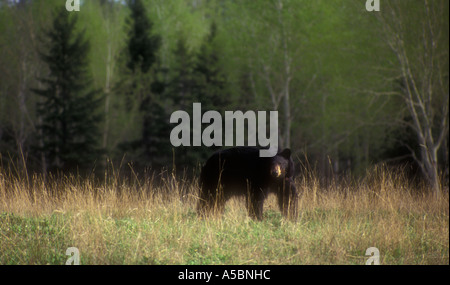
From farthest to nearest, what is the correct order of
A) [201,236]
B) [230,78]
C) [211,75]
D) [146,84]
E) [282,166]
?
[230,78] < [146,84] < [211,75] < [282,166] < [201,236]

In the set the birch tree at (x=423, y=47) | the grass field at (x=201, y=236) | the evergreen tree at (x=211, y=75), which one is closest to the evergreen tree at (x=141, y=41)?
the evergreen tree at (x=211, y=75)

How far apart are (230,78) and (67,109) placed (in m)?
7.73

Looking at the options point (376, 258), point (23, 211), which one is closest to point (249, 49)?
point (23, 211)

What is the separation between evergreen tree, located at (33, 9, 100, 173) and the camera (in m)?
16.7

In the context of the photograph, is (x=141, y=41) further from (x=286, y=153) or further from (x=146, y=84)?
(x=286, y=153)

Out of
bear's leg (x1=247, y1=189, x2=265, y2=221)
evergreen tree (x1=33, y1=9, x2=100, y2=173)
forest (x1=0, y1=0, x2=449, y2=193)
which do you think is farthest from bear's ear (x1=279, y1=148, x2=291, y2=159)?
evergreen tree (x1=33, y1=9, x2=100, y2=173)

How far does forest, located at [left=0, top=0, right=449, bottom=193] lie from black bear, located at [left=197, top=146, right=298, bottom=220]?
25.2ft

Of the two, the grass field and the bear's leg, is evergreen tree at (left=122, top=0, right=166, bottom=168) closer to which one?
the grass field

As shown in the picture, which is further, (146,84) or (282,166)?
(146,84)

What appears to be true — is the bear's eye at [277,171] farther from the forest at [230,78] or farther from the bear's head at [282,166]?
the forest at [230,78]

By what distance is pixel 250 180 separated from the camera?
5906 mm

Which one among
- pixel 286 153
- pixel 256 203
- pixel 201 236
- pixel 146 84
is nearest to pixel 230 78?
pixel 146 84

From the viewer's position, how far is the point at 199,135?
643 inches

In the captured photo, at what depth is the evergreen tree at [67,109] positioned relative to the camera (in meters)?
16.7
